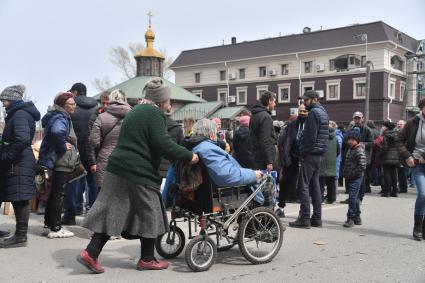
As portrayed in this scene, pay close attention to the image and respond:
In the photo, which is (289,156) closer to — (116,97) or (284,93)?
(116,97)

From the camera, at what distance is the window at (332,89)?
49.4 m

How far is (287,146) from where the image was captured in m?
9.03

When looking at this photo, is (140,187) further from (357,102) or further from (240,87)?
(240,87)

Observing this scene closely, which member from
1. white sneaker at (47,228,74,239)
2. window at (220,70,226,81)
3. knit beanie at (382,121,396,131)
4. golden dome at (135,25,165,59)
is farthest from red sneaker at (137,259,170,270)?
window at (220,70,226,81)

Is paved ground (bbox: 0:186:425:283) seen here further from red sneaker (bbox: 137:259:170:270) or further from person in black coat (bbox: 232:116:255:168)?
person in black coat (bbox: 232:116:255:168)

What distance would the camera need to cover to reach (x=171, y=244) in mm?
5840

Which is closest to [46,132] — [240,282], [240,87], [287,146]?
[240,282]

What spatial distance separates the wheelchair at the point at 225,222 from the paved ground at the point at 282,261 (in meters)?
0.19

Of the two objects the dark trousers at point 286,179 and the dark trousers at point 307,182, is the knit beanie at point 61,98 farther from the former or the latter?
the dark trousers at point 286,179

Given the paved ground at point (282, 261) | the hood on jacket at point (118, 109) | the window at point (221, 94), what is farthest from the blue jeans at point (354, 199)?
the window at point (221, 94)

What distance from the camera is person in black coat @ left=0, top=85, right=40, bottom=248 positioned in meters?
6.03

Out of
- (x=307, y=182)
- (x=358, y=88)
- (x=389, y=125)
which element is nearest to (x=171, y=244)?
(x=307, y=182)

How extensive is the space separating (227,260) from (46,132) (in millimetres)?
3152

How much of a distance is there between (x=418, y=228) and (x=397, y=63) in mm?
45822
